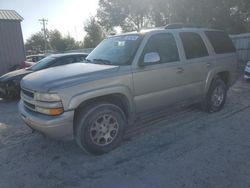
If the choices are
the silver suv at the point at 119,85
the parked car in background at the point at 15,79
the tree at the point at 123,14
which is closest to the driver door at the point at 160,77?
the silver suv at the point at 119,85

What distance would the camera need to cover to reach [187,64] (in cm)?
483

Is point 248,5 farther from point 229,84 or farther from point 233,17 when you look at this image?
point 229,84

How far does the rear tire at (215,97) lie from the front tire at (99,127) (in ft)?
8.06

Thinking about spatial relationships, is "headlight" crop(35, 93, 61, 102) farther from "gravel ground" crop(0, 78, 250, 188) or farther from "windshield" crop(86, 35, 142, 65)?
"windshield" crop(86, 35, 142, 65)

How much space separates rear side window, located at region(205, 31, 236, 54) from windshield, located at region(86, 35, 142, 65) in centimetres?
215

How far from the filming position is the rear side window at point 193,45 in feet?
16.1

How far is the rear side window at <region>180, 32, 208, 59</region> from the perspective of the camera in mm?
4902

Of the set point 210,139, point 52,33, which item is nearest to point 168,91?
point 210,139

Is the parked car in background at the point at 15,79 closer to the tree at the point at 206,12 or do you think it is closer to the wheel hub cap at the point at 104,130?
the wheel hub cap at the point at 104,130

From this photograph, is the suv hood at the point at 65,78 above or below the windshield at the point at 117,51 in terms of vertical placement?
below

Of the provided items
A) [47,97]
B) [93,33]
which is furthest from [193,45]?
[93,33]

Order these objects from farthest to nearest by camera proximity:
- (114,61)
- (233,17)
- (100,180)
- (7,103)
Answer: (233,17) → (7,103) → (114,61) → (100,180)

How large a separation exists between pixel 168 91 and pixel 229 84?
2422 mm

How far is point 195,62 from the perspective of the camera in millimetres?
4988
